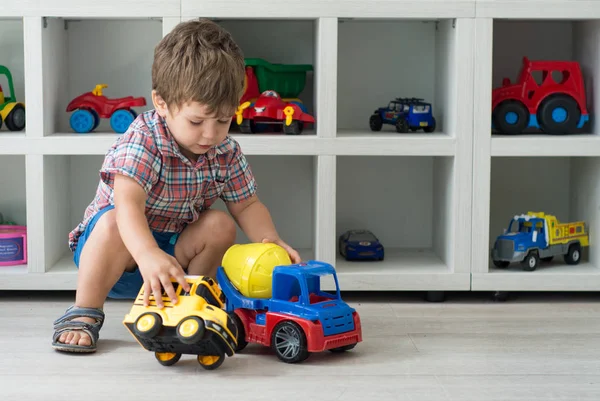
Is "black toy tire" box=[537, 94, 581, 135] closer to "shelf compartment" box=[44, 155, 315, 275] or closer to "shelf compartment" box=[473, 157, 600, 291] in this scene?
"shelf compartment" box=[473, 157, 600, 291]

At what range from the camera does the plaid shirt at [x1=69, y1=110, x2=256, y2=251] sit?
142 centimetres

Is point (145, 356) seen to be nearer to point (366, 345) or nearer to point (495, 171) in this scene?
point (366, 345)

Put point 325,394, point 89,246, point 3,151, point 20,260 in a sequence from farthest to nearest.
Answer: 1. point 20,260
2. point 3,151
3. point 89,246
4. point 325,394

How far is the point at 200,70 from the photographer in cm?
135

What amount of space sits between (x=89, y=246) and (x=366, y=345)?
503mm

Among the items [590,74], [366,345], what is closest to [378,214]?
Answer: [590,74]

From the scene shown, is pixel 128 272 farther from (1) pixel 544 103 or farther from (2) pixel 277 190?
(1) pixel 544 103

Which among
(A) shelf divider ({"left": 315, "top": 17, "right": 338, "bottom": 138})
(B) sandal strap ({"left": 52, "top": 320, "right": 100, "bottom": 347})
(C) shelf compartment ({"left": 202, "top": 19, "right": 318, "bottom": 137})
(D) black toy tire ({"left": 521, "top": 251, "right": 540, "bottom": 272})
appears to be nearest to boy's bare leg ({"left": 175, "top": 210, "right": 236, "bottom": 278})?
(B) sandal strap ({"left": 52, "top": 320, "right": 100, "bottom": 347})

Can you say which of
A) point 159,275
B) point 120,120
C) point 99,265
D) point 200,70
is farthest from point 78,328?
point 120,120

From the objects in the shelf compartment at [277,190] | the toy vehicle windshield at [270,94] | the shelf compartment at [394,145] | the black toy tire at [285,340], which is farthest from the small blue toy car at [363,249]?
the black toy tire at [285,340]

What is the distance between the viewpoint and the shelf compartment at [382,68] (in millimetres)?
2141

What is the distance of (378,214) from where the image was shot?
7.22ft

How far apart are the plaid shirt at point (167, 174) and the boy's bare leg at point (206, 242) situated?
24 mm

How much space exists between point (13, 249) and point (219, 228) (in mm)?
622
